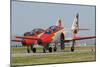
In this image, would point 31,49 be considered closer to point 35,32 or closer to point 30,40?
point 30,40

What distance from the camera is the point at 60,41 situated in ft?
9.70

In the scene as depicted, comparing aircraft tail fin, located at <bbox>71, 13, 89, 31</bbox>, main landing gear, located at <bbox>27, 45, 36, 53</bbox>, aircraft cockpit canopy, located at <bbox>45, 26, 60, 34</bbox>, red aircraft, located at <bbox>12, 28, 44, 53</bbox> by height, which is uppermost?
aircraft tail fin, located at <bbox>71, 13, 89, 31</bbox>

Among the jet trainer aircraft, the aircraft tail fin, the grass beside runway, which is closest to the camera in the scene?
the grass beside runway

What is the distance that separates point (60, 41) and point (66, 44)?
0.10 metres

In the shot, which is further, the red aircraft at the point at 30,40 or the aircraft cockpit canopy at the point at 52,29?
the aircraft cockpit canopy at the point at 52,29

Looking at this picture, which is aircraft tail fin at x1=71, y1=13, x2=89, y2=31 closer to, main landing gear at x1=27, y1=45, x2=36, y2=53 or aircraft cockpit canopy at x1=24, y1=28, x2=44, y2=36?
aircraft cockpit canopy at x1=24, y1=28, x2=44, y2=36

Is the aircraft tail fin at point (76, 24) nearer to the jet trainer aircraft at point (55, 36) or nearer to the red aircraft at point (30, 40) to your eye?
the jet trainer aircraft at point (55, 36)

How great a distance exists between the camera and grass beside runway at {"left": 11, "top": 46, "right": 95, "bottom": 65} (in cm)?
273

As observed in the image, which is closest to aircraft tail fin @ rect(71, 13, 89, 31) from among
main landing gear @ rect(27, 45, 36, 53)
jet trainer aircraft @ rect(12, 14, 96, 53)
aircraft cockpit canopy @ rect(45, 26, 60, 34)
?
jet trainer aircraft @ rect(12, 14, 96, 53)

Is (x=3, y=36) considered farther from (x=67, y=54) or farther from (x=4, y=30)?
(x=67, y=54)

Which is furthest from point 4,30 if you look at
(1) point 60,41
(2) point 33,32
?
(1) point 60,41

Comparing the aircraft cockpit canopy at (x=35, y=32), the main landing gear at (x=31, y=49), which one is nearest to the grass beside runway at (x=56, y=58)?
the main landing gear at (x=31, y=49)

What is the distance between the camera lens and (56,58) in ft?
9.61

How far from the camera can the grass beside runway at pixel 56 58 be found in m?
2.73
